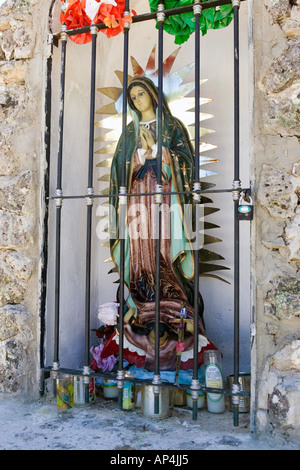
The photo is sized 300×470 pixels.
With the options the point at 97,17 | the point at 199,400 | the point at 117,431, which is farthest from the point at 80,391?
the point at 97,17

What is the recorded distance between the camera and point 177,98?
251 centimetres

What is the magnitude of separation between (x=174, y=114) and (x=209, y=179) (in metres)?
0.44

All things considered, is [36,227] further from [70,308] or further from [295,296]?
[295,296]

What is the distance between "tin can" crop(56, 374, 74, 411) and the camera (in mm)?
2012

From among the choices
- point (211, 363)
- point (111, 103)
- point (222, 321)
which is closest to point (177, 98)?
point (111, 103)

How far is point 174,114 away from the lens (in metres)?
2.50

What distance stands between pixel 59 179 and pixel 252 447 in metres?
1.47

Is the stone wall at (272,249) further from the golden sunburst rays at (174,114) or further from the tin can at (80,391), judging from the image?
the golden sunburst rays at (174,114)

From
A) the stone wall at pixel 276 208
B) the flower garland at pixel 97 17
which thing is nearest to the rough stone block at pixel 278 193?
the stone wall at pixel 276 208

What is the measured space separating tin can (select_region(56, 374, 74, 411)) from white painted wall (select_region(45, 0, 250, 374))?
200 millimetres

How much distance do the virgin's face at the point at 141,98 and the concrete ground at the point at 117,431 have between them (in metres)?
1.68

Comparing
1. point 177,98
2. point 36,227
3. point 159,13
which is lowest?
point 36,227

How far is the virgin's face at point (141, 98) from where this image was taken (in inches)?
99.4

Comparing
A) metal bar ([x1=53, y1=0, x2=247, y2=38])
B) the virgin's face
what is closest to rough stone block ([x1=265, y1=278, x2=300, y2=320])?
metal bar ([x1=53, y1=0, x2=247, y2=38])
